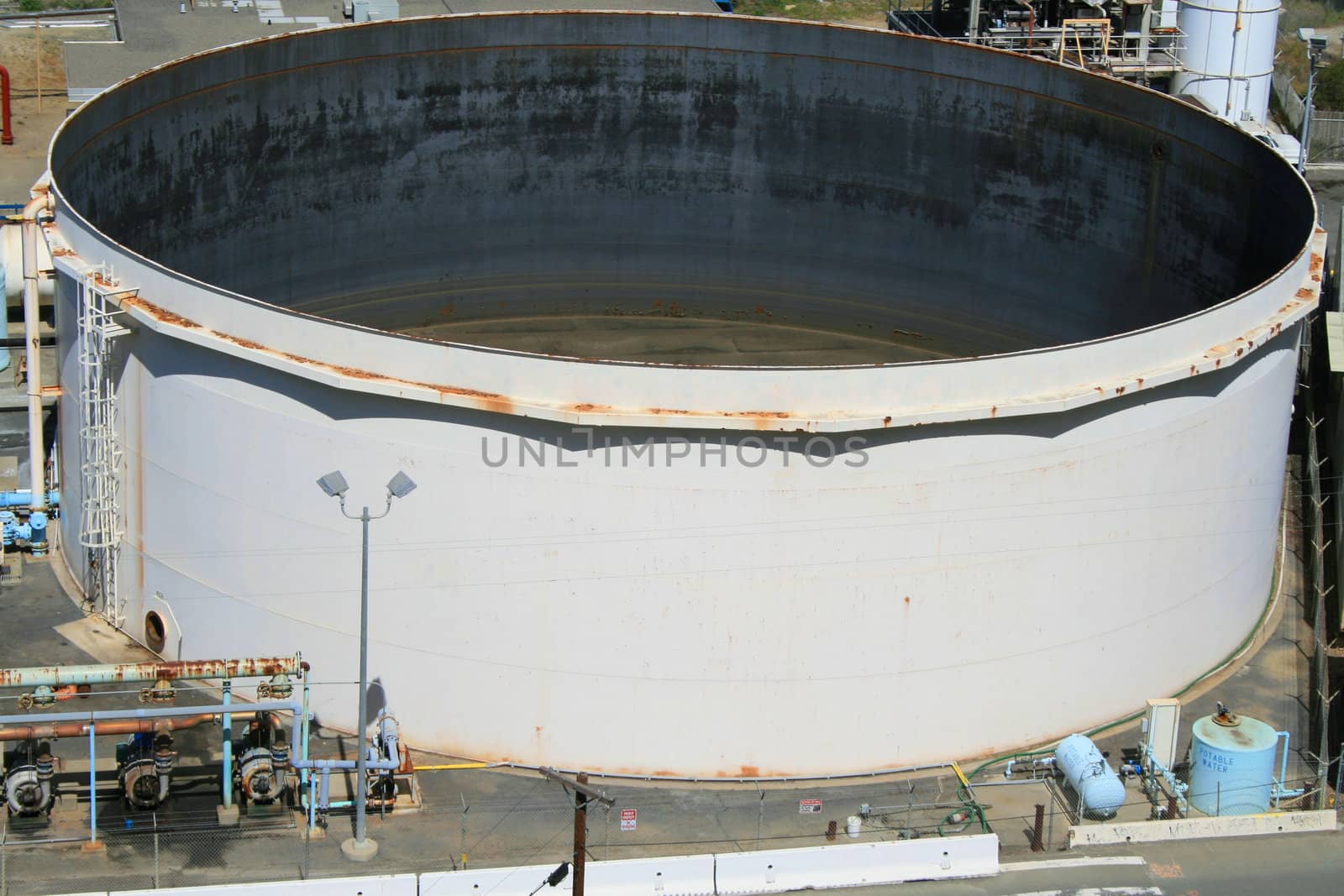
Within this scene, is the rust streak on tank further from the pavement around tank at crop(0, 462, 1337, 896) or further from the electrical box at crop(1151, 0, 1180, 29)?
the electrical box at crop(1151, 0, 1180, 29)

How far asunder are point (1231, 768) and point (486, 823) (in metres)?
12.4

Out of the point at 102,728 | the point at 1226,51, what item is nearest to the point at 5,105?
the point at 102,728

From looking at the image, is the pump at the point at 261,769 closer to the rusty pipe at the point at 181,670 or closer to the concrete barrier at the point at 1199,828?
the rusty pipe at the point at 181,670

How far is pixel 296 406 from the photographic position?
111ft

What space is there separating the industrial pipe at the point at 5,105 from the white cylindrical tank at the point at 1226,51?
34.3 m

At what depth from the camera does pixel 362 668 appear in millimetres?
30984

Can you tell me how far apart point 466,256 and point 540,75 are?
4.93m

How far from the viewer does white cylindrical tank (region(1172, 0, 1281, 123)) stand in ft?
178

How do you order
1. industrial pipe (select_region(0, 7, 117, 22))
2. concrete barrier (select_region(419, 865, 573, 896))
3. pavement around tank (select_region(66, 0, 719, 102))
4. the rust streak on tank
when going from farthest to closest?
industrial pipe (select_region(0, 7, 117, 22)) → pavement around tank (select_region(66, 0, 719, 102)) → the rust streak on tank → concrete barrier (select_region(419, 865, 573, 896))

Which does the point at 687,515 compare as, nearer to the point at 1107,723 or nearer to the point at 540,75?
the point at 1107,723

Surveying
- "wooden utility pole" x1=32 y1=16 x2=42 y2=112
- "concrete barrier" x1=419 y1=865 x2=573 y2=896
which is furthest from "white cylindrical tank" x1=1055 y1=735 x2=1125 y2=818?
"wooden utility pole" x1=32 y1=16 x2=42 y2=112

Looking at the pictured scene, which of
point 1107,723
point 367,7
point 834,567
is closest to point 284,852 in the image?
point 834,567

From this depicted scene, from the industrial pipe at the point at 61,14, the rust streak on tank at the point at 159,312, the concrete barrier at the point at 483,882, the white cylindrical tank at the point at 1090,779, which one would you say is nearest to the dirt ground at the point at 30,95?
the industrial pipe at the point at 61,14

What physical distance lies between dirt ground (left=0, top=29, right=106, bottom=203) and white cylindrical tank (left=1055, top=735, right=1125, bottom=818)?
37601 mm
